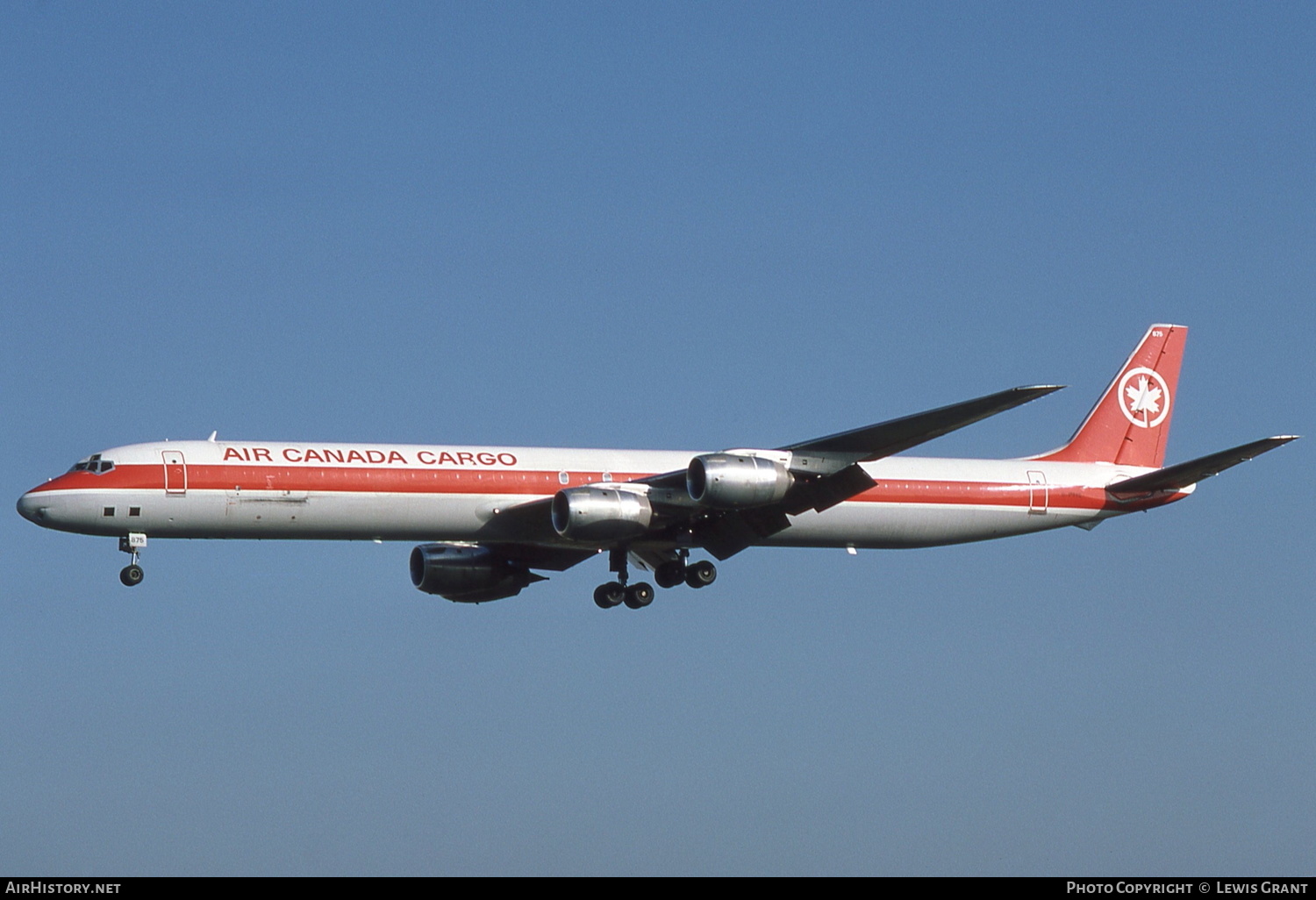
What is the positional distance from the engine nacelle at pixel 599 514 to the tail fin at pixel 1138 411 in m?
16.4

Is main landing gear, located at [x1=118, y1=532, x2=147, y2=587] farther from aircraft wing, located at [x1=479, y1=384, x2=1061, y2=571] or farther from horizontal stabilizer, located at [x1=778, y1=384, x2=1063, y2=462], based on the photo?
horizontal stabilizer, located at [x1=778, y1=384, x2=1063, y2=462]

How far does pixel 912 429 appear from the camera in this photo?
47.6 metres

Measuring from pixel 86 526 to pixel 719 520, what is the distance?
17.7 meters

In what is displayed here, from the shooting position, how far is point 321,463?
49.1 meters

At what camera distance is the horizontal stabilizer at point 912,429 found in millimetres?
43906

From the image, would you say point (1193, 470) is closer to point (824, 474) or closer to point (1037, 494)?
point (1037, 494)

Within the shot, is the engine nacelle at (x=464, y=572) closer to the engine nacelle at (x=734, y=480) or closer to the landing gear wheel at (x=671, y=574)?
the landing gear wheel at (x=671, y=574)

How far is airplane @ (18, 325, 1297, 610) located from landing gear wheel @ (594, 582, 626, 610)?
0.05 metres

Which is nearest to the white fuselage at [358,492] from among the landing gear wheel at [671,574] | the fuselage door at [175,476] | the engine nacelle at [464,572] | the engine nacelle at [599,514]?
the fuselage door at [175,476]

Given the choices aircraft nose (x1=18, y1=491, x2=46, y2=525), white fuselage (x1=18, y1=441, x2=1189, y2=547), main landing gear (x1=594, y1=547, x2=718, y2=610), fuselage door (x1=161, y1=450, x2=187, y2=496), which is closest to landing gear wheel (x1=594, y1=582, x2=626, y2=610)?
main landing gear (x1=594, y1=547, x2=718, y2=610)

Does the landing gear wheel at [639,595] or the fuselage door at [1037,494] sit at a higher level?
the fuselage door at [1037,494]

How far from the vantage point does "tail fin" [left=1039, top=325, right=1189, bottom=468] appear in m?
59.1
